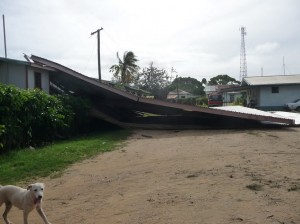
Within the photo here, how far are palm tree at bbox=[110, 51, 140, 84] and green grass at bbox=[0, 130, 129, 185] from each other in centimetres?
3807

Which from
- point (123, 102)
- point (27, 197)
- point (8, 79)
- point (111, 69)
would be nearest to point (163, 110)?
point (123, 102)

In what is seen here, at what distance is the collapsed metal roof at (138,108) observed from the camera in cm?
1653

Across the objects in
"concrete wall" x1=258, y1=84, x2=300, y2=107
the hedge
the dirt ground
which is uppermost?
"concrete wall" x1=258, y1=84, x2=300, y2=107

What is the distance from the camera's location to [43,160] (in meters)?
9.22

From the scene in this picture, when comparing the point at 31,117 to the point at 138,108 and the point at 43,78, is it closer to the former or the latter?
the point at 43,78

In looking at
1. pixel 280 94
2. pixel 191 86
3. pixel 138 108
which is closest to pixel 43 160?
pixel 138 108

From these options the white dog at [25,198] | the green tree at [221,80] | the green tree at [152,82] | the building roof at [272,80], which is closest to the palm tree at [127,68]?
the green tree at [152,82]

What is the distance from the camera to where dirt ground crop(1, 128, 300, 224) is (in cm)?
486

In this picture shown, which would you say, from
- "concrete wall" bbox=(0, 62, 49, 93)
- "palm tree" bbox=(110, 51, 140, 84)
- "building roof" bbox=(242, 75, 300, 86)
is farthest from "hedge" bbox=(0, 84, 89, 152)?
"palm tree" bbox=(110, 51, 140, 84)

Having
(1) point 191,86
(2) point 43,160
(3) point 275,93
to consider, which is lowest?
(2) point 43,160

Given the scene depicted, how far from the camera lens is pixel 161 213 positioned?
496 cm

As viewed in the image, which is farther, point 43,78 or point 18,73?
point 43,78

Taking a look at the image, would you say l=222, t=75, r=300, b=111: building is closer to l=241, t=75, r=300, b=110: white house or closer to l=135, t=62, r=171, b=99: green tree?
l=241, t=75, r=300, b=110: white house

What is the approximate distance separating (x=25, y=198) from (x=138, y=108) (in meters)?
14.6
